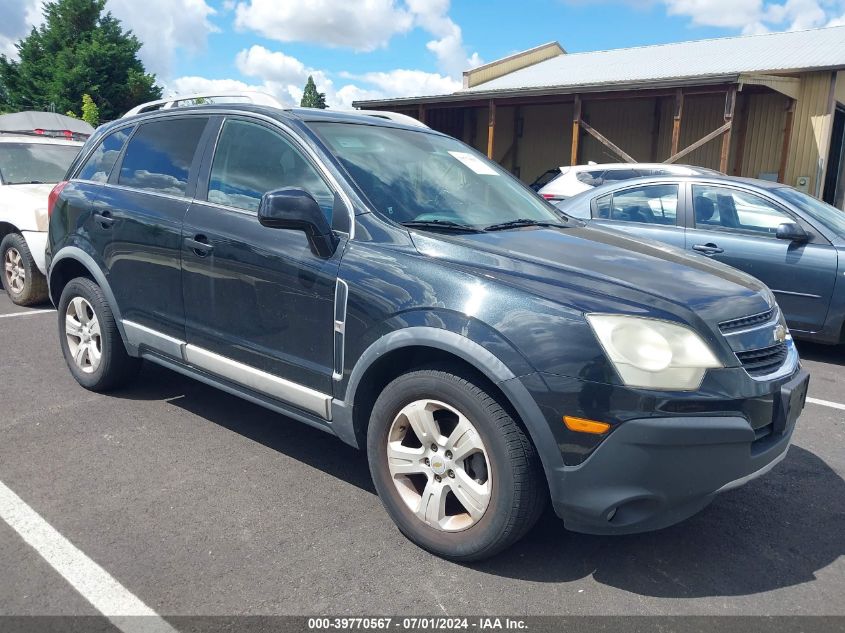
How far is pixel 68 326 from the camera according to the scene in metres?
4.70

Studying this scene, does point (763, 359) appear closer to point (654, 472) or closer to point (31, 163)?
point (654, 472)

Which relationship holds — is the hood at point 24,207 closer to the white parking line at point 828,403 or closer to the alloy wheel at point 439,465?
the alloy wheel at point 439,465

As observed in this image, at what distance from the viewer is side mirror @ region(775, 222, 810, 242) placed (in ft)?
19.2

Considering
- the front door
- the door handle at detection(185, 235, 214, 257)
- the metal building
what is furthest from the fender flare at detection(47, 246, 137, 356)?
the metal building

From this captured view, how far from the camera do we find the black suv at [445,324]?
2426 mm

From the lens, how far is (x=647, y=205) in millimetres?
6832

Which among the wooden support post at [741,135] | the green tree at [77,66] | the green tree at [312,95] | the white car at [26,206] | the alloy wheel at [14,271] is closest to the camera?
the white car at [26,206]

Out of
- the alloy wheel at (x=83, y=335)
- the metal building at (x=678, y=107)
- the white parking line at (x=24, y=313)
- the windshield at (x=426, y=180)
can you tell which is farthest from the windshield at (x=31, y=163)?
the metal building at (x=678, y=107)

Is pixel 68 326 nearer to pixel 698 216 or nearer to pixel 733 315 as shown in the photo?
pixel 733 315

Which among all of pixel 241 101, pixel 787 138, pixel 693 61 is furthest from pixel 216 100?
pixel 693 61

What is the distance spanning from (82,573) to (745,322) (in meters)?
2.70

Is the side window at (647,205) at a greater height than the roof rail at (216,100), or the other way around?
the roof rail at (216,100)

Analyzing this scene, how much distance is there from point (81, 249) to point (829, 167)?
18901 millimetres

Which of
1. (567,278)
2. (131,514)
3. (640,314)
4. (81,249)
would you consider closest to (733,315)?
(640,314)
